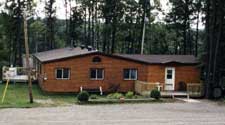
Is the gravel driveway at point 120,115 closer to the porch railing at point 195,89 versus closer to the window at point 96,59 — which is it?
the porch railing at point 195,89

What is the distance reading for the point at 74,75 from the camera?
37250 mm

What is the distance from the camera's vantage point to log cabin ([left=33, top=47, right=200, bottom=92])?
3697cm

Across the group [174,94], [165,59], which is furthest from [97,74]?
[174,94]

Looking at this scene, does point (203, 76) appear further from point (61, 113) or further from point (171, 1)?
point (171, 1)

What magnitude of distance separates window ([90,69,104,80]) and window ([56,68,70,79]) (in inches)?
77.6

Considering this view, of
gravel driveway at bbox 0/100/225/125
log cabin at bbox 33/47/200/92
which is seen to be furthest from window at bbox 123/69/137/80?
gravel driveway at bbox 0/100/225/125

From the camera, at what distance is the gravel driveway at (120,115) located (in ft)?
70.8

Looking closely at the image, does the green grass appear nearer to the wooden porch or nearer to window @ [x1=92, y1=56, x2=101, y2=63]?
window @ [x1=92, y1=56, x2=101, y2=63]

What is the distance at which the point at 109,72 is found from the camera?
3809cm

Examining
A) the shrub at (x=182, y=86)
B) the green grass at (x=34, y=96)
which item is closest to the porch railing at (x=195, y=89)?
the shrub at (x=182, y=86)

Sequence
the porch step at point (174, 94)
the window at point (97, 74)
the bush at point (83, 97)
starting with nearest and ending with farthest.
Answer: the bush at point (83, 97)
the porch step at point (174, 94)
the window at point (97, 74)

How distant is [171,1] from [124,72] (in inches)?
968

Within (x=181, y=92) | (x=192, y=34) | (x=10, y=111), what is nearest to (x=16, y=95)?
(x=10, y=111)

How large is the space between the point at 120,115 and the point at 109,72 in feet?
45.9
